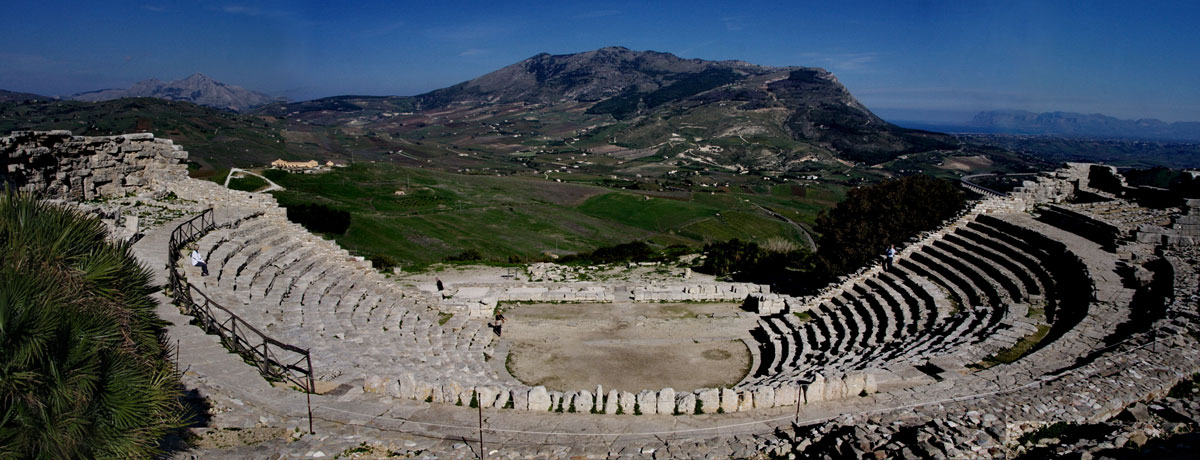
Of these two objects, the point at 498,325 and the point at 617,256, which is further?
the point at 617,256

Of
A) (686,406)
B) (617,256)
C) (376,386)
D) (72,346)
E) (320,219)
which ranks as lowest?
(617,256)

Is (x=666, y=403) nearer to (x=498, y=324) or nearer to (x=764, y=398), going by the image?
(x=764, y=398)

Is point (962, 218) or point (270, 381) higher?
point (962, 218)

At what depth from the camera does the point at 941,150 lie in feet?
570

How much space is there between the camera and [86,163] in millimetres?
24062

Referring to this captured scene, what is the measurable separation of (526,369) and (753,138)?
169 m

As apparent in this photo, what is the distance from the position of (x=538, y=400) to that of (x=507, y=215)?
5549 centimetres

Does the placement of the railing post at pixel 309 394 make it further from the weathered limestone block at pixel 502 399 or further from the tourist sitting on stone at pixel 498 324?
the tourist sitting on stone at pixel 498 324

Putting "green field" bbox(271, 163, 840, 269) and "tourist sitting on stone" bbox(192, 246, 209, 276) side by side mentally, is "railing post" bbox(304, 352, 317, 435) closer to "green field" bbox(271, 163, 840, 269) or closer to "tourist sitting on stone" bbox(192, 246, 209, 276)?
"tourist sitting on stone" bbox(192, 246, 209, 276)

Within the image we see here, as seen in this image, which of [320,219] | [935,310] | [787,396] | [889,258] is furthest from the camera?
[320,219]

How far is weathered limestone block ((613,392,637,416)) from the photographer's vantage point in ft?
38.1

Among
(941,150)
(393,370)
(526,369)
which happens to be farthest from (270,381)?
(941,150)

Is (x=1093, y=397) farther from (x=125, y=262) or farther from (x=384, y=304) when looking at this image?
(x=384, y=304)

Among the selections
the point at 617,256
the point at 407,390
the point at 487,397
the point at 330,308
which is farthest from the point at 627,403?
the point at 617,256
